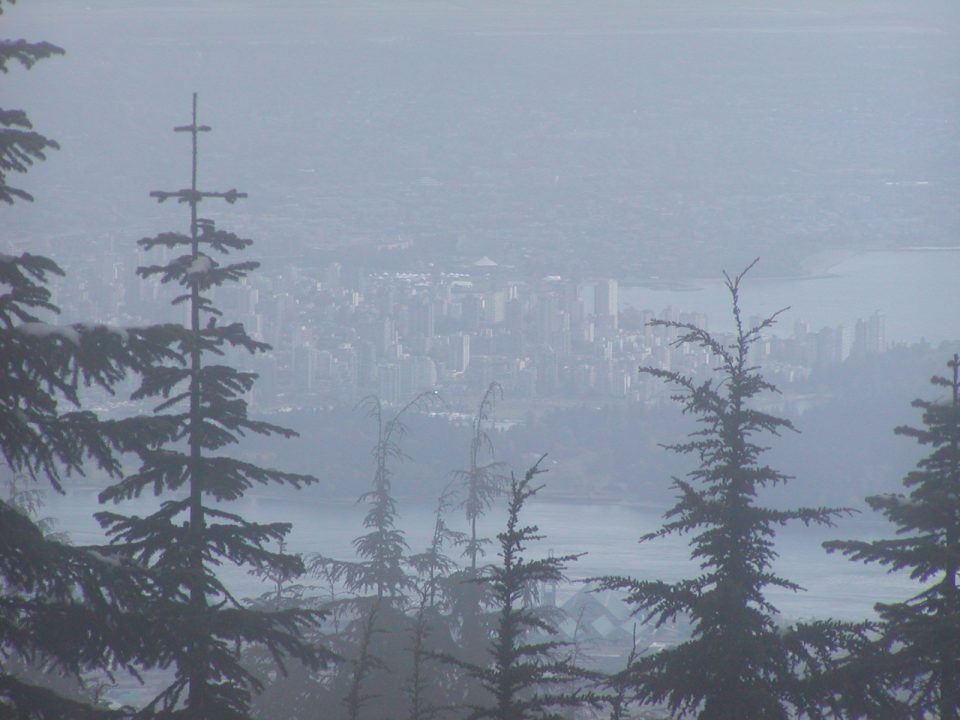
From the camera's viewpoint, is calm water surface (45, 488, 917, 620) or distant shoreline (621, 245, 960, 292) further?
distant shoreline (621, 245, 960, 292)

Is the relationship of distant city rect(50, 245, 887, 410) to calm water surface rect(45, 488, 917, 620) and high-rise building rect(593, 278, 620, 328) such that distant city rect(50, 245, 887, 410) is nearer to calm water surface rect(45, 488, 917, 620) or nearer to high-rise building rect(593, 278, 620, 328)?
high-rise building rect(593, 278, 620, 328)

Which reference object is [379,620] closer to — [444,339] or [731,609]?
[731,609]

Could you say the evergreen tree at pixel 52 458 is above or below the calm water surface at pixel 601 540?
above

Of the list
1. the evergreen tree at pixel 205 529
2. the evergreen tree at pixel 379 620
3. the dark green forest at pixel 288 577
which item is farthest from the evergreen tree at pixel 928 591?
the evergreen tree at pixel 379 620

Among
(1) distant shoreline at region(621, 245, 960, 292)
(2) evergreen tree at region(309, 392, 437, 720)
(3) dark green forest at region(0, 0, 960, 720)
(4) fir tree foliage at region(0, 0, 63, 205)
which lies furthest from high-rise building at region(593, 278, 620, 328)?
(4) fir tree foliage at region(0, 0, 63, 205)

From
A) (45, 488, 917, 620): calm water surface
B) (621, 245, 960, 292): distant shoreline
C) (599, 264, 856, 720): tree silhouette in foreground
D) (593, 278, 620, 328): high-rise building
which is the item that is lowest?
(45, 488, 917, 620): calm water surface

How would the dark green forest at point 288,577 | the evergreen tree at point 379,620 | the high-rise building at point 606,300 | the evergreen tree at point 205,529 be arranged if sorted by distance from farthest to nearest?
the high-rise building at point 606,300 → the evergreen tree at point 379,620 → the evergreen tree at point 205,529 → the dark green forest at point 288,577

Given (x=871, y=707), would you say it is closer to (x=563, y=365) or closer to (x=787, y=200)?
(x=563, y=365)

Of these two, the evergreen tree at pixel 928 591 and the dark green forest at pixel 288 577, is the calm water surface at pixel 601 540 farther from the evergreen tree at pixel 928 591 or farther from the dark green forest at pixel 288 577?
the evergreen tree at pixel 928 591
